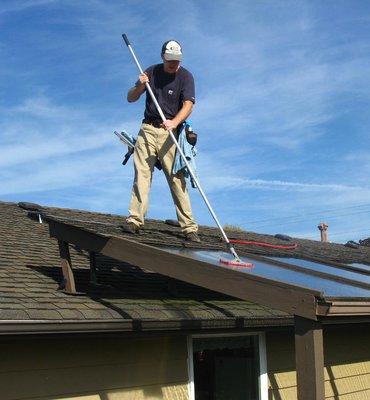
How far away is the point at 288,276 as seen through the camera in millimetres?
4461

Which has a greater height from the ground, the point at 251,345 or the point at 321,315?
the point at 321,315

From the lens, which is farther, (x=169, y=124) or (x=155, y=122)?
(x=155, y=122)

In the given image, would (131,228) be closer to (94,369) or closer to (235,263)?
(94,369)

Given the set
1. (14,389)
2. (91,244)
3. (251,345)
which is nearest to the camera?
(14,389)

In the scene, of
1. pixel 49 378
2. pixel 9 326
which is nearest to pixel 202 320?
pixel 49 378

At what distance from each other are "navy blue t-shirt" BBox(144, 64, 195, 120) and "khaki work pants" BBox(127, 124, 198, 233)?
19 cm

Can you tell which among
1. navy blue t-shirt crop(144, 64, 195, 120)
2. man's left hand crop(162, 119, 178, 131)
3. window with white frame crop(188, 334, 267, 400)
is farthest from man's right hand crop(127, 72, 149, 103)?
window with white frame crop(188, 334, 267, 400)

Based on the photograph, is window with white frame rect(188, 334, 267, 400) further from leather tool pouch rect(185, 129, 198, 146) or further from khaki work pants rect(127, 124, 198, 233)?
leather tool pouch rect(185, 129, 198, 146)

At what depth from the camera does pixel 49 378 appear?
4793mm

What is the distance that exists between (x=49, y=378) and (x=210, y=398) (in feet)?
7.79

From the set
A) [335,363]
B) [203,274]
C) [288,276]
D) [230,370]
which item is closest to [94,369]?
[203,274]

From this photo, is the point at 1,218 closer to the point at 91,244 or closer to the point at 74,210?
the point at 74,210

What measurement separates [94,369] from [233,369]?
2.19 meters

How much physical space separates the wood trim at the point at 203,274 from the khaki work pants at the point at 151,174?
72 centimetres
